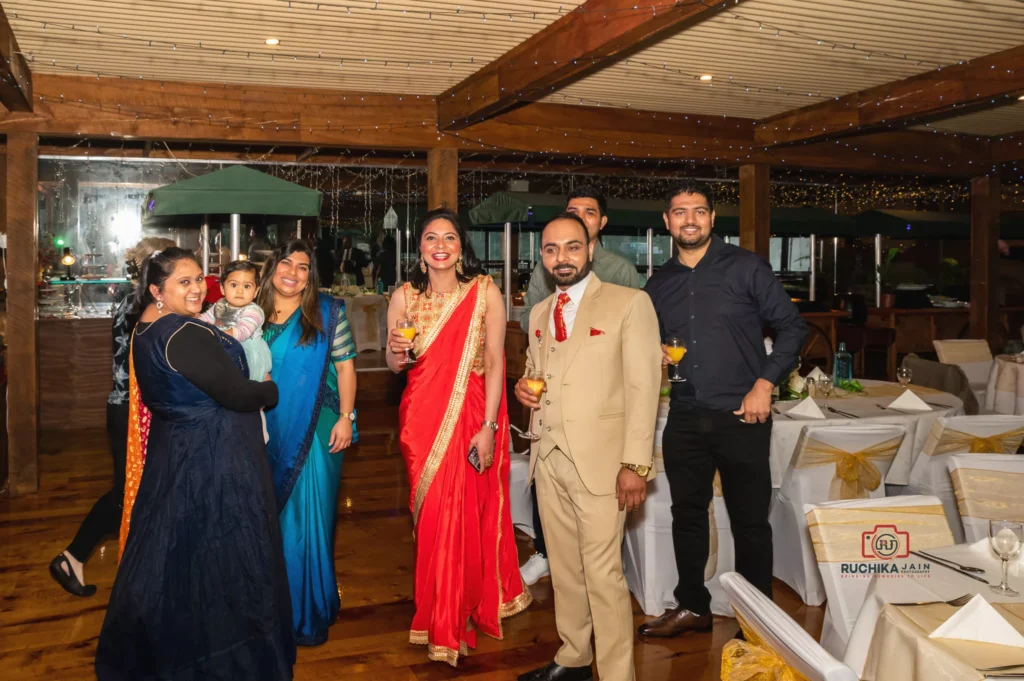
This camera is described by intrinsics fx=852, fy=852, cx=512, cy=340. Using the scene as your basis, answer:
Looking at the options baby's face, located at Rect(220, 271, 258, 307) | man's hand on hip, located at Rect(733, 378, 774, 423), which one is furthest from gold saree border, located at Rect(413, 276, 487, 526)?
man's hand on hip, located at Rect(733, 378, 774, 423)

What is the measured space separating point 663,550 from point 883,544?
1371mm

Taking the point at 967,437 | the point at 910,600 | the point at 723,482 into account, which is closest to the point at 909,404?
the point at 967,437

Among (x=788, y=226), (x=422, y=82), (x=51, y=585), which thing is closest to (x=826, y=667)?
(x=51, y=585)

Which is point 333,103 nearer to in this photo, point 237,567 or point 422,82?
point 422,82

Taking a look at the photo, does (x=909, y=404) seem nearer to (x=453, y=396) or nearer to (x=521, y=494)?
(x=521, y=494)

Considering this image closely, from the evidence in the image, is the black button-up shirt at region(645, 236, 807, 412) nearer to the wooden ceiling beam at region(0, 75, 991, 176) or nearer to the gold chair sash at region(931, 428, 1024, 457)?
the gold chair sash at region(931, 428, 1024, 457)

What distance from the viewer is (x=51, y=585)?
13.1ft

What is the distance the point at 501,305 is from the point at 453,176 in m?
3.99

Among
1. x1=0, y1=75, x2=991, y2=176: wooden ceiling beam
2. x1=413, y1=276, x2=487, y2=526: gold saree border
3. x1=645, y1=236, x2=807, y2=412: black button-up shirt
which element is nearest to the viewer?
x1=645, y1=236, x2=807, y2=412: black button-up shirt

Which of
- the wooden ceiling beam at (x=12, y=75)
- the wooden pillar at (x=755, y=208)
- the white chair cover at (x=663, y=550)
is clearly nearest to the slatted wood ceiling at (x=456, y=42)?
the wooden ceiling beam at (x=12, y=75)

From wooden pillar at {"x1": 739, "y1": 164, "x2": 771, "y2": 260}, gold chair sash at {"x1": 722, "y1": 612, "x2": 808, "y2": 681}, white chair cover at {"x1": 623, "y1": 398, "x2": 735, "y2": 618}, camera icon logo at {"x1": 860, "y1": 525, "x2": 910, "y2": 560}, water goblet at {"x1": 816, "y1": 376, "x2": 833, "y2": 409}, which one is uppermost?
wooden pillar at {"x1": 739, "y1": 164, "x2": 771, "y2": 260}

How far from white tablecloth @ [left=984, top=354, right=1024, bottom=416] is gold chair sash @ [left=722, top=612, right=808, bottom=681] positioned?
504 cm

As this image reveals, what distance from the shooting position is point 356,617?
3627 millimetres

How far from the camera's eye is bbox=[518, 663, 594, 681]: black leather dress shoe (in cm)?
286
